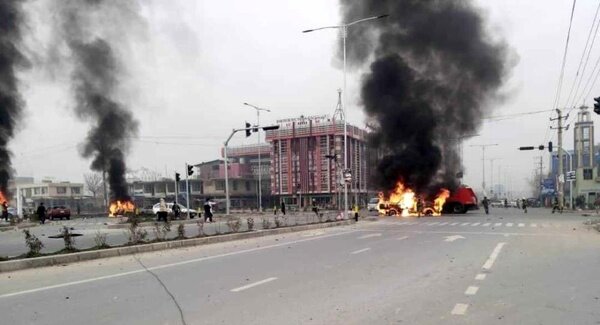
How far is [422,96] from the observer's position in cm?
3744

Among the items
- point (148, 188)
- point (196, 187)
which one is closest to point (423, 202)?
point (196, 187)

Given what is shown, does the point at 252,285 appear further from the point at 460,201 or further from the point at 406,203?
the point at 460,201

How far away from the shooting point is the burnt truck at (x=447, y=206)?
3791 cm

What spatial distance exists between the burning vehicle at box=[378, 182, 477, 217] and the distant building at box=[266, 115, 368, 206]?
3068cm

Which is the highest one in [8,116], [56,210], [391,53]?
[391,53]

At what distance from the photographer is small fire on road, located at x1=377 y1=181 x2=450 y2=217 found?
124 ft

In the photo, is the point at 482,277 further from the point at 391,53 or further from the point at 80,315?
the point at 391,53

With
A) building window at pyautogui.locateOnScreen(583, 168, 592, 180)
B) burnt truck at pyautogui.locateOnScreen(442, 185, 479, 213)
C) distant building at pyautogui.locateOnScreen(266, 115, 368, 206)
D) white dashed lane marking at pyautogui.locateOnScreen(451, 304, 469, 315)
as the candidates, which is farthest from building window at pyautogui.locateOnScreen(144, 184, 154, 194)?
white dashed lane marking at pyautogui.locateOnScreen(451, 304, 469, 315)

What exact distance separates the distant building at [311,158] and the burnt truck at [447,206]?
1202 inches

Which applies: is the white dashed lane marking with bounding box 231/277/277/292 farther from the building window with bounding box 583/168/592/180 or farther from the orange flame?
the building window with bounding box 583/168/592/180

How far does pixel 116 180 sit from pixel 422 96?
27.4m

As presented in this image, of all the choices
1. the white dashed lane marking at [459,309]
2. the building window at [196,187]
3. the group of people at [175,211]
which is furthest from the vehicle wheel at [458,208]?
the building window at [196,187]

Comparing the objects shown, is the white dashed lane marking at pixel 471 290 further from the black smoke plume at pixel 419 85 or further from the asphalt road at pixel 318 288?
the black smoke plume at pixel 419 85

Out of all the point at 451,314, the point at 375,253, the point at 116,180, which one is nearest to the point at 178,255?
the point at 375,253
